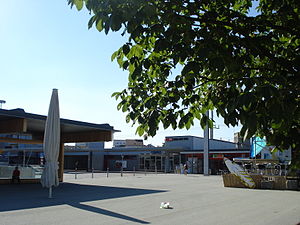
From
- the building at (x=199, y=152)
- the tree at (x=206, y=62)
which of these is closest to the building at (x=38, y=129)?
the tree at (x=206, y=62)

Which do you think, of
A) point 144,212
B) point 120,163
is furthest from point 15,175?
point 120,163

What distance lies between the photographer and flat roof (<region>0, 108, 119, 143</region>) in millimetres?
16141

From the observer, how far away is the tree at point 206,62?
2893 mm

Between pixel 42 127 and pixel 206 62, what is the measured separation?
19786 mm

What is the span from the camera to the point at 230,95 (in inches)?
142

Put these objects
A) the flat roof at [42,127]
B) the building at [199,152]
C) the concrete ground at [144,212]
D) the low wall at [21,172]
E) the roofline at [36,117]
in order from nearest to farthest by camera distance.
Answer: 1. the concrete ground at [144,212]
2. the roofline at [36,117]
3. the flat roof at [42,127]
4. the low wall at [21,172]
5. the building at [199,152]

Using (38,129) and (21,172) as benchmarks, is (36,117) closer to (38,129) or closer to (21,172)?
(21,172)

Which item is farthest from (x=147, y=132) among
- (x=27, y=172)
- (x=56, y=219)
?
(x=27, y=172)

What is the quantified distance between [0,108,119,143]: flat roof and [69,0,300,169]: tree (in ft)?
42.0

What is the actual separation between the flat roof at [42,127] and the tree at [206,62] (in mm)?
12792

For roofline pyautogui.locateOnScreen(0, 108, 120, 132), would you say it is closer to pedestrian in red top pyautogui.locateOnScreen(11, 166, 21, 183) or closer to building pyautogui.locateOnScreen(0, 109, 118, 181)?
building pyautogui.locateOnScreen(0, 109, 118, 181)

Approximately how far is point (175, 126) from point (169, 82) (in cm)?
60

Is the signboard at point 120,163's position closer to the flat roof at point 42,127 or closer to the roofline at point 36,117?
the flat roof at point 42,127

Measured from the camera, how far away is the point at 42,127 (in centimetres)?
2156
